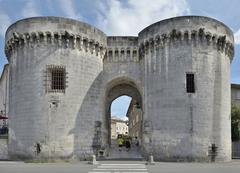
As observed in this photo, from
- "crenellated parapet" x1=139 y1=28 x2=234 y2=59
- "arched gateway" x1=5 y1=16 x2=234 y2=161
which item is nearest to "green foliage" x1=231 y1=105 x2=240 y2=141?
"arched gateway" x1=5 y1=16 x2=234 y2=161

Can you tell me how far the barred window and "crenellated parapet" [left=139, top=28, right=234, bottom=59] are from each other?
6929 mm

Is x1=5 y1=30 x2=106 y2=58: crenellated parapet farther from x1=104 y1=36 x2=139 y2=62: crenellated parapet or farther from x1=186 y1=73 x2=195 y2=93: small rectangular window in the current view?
x1=186 y1=73 x2=195 y2=93: small rectangular window

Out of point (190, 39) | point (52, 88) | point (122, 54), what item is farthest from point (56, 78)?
point (190, 39)

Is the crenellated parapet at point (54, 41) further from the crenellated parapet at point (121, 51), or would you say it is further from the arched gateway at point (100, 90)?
the crenellated parapet at point (121, 51)

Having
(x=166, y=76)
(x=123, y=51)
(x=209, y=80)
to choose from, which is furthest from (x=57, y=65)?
(x=209, y=80)

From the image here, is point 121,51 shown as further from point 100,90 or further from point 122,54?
point 100,90

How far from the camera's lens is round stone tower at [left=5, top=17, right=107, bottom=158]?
23.6 meters

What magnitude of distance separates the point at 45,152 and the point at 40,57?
22.2 feet

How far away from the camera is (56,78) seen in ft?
80.0

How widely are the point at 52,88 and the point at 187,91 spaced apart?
31.5ft

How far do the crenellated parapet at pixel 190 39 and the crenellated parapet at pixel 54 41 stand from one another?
4684mm

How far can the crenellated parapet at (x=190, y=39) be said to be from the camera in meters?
24.3

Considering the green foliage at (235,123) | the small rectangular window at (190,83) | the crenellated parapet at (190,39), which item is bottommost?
the green foliage at (235,123)

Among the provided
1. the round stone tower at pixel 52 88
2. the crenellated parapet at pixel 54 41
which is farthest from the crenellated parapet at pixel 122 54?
A: the round stone tower at pixel 52 88
